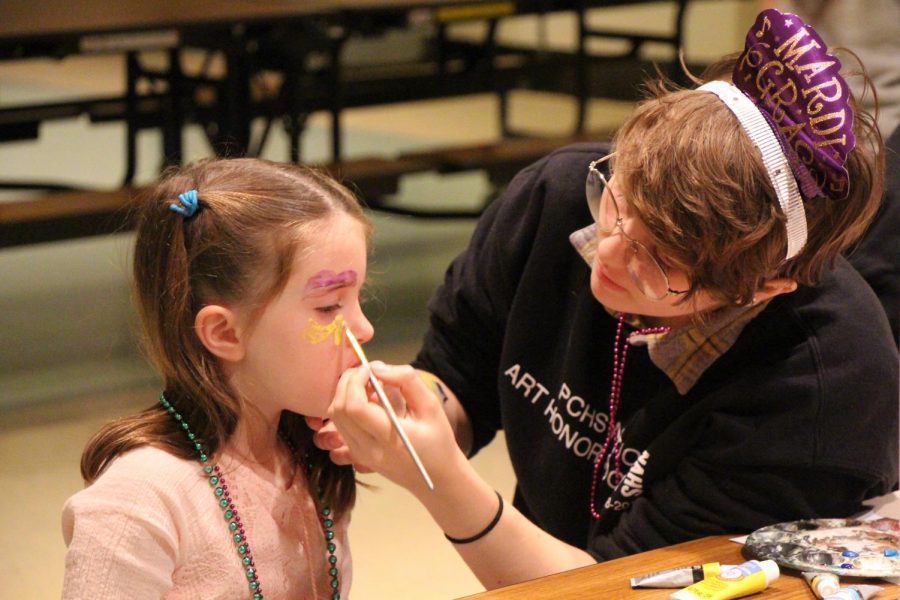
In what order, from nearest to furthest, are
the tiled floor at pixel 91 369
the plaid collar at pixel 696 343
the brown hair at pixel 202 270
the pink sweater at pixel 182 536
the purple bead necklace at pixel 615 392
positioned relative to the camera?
the pink sweater at pixel 182 536
the brown hair at pixel 202 270
the plaid collar at pixel 696 343
the purple bead necklace at pixel 615 392
the tiled floor at pixel 91 369

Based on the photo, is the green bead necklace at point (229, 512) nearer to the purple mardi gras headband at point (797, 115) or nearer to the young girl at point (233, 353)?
the young girl at point (233, 353)

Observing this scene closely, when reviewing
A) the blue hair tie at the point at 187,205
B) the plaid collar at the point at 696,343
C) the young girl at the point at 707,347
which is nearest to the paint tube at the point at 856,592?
the young girl at the point at 707,347

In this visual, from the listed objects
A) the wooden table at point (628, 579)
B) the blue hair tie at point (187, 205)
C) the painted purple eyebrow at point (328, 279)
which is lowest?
the wooden table at point (628, 579)

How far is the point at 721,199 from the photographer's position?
1122 mm

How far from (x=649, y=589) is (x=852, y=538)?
0.22 meters

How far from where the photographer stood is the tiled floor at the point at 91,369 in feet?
8.10

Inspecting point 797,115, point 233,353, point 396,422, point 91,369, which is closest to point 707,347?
point 797,115

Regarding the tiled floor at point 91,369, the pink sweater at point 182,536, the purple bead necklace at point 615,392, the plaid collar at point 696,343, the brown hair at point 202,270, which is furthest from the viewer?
the tiled floor at point 91,369

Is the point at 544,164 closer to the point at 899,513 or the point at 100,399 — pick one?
the point at 899,513

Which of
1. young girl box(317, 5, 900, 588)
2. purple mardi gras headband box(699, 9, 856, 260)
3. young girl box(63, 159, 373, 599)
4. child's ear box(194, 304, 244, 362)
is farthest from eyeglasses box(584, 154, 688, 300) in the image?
child's ear box(194, 304, 244, 362)

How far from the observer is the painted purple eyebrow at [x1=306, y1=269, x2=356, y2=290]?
1156 mm

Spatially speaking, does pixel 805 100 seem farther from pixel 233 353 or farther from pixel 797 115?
pixel 233 353

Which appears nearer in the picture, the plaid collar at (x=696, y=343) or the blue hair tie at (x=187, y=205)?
the blue hair tie at (x=187, y=205)

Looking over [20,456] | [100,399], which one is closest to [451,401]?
[20,456]
